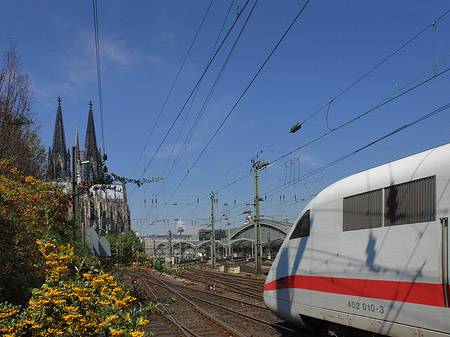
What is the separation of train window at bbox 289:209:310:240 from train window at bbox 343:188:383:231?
4.78 ft

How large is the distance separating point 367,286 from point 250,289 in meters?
16.3

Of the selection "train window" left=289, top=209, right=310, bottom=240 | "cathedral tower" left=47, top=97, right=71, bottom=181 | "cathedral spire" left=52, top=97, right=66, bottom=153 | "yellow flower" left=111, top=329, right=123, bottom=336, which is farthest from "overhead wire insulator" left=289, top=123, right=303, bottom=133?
"cathedral spire" left=52, top=97, right=66, bottom=153

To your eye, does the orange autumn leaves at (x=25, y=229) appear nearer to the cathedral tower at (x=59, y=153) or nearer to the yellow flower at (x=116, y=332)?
the yellow flower at (x=116, y=332)

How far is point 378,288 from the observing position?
6.98 meters

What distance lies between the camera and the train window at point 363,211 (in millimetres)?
7477

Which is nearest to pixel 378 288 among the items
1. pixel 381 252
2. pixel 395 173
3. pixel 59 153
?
pixel 381 252

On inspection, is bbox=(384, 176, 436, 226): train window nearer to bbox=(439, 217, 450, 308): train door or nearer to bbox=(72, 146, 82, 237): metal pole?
bbox=(439, 217, 450, 308): train door

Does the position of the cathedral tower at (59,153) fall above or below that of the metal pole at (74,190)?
above

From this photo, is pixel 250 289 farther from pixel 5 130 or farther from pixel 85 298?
pixel 85 298

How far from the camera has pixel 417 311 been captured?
620 cm

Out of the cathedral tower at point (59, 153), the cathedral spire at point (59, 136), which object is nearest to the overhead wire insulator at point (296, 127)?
the cathedral tower at point (59, 153)

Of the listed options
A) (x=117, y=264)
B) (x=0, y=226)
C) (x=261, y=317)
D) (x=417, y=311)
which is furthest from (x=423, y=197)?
(x=261, y=317)

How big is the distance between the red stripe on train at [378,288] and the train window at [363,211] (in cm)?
102

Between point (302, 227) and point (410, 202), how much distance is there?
135 inches
